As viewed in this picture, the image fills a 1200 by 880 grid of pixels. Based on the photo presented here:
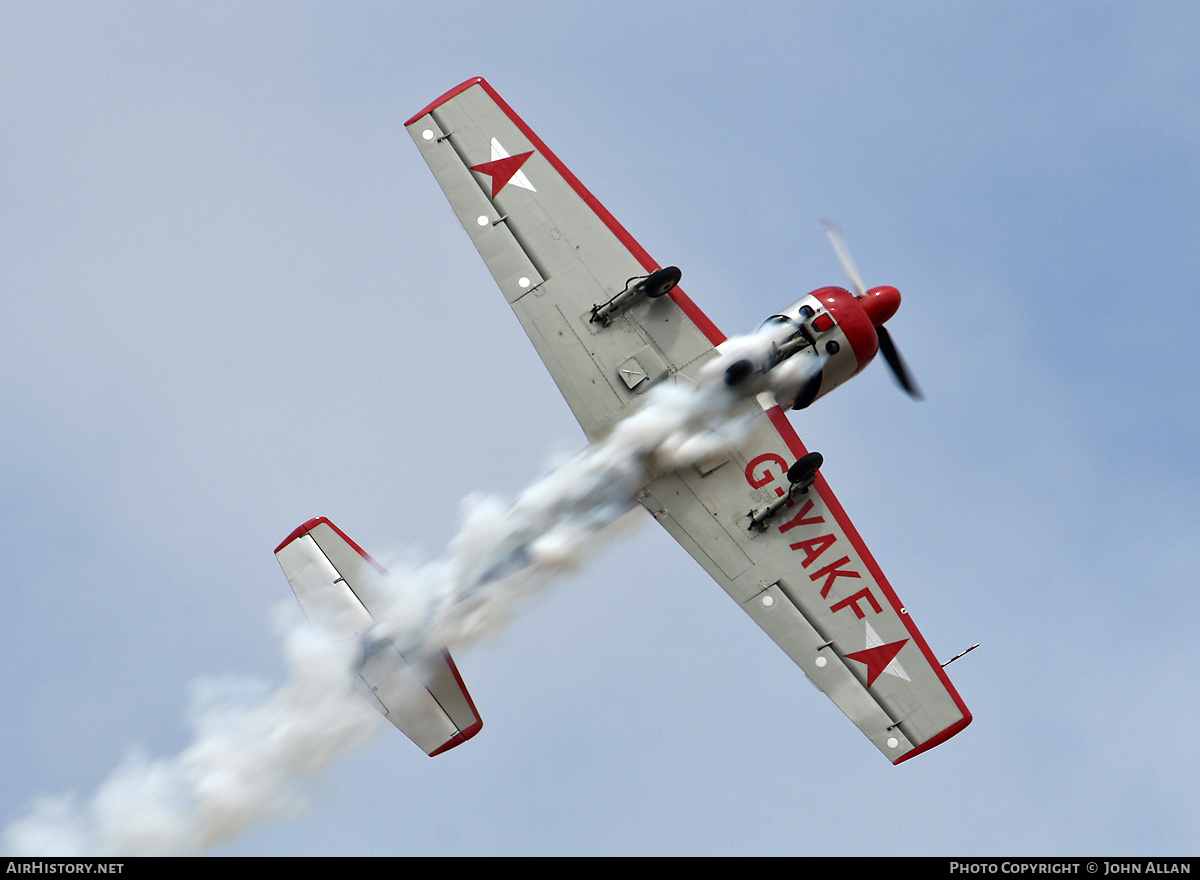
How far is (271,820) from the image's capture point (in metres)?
22.7

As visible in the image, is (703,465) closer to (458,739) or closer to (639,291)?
(639,291)

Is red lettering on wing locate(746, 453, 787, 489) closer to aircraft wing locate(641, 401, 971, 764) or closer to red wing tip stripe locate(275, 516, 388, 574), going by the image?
aircraft wing locate(641, 401, 971, 764)

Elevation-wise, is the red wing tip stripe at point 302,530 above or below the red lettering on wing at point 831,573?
above

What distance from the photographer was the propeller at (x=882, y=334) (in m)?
26.5

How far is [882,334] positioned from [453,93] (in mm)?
10161

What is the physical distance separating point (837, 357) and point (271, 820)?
13.4 m

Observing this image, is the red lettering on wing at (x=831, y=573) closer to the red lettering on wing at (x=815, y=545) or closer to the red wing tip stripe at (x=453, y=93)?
the red lettering on wing at (x=815, y=545)

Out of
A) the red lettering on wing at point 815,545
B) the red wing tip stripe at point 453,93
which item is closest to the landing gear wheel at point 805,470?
the red lettering on wing at point 815,545

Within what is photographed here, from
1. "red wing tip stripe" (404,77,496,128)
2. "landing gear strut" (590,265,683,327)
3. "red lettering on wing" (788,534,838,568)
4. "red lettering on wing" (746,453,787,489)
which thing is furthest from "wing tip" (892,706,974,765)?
"red wing tip stripe" (404,77,496,128)

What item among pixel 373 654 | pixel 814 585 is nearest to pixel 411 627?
pixel 373 654

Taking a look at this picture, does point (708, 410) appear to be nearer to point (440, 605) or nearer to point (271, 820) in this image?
point (440, 605)

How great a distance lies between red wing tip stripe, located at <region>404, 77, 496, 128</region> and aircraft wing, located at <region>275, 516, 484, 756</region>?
878 cm
